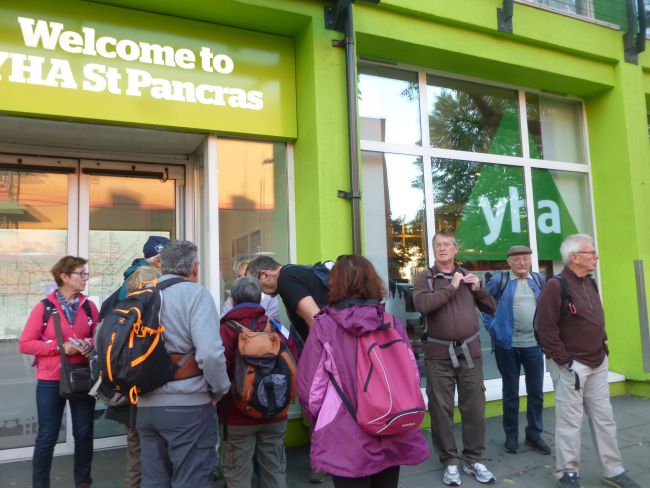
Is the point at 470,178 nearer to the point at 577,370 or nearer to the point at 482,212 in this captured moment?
the point at 482,212

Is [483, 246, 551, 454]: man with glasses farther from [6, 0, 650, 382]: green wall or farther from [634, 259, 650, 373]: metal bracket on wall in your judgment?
[634, 259, 650, 373]: metal bracket on wall

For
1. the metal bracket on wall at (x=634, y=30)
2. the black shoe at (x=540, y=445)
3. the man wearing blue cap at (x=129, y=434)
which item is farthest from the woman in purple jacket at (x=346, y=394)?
the metal bracket on wall at (x=634, y=30)

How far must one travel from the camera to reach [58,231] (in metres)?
4.92

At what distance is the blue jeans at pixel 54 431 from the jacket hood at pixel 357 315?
2.16 meters

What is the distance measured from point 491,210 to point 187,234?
143 inches

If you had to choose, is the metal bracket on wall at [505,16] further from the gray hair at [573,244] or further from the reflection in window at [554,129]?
the gray hair at [573,244]

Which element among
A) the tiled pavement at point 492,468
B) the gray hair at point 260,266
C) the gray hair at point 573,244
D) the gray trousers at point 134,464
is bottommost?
the tiled pavement at point 492,468

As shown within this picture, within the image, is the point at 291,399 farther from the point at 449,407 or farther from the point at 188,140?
the point at 188,140

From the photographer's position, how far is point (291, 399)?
3.02 metres

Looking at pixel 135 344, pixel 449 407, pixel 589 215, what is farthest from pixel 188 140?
pixel 589 215

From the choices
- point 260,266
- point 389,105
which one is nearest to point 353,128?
point 389,105

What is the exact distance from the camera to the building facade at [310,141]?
4.42 metres

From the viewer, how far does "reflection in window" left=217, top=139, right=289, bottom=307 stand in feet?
16.1

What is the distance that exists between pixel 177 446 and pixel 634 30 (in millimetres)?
7188
